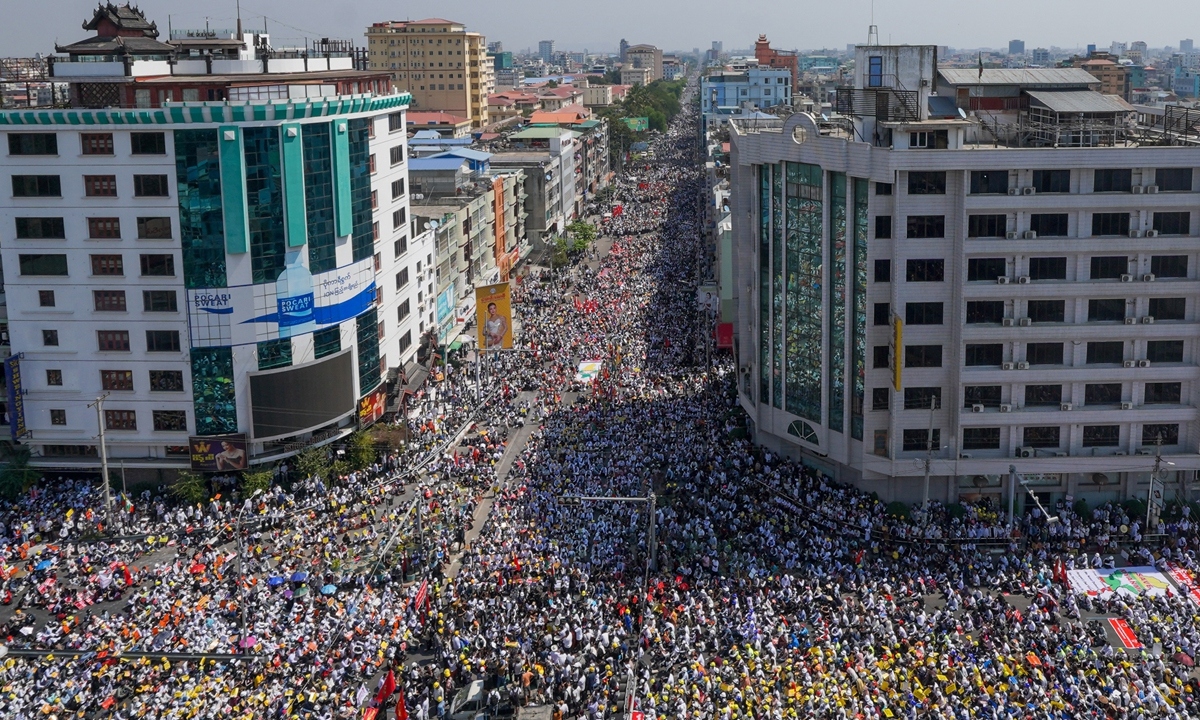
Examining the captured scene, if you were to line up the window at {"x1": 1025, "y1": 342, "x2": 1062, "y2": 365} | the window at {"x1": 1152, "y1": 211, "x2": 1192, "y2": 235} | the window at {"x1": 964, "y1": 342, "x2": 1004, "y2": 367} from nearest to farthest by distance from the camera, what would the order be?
the window at {"x1": 1152, "y1": 211, "x2": 1192, "y2": 235}, the window at {"x1": 964, "y1": 342, "x2": 1004, "y2": 367}, the window at {"x1": 1025, "y1": 342, "x2": 1062, "y2": 365}

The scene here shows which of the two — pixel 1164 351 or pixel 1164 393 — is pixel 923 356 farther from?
pixel 1164 393

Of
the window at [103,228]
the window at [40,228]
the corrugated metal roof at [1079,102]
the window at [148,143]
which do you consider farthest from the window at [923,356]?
the window at [40,228]

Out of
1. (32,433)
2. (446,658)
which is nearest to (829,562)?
(446,658)

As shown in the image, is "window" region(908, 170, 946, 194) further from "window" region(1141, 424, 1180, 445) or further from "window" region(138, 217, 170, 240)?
"window" region(138, 217, 170, 240)

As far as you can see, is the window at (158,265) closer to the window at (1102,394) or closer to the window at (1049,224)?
the window at (1049,224)

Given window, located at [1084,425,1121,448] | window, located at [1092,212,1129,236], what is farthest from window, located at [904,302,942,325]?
window, located at [1084,425,1121,448]

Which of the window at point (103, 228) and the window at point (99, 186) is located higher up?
the window at point (99, 186)
